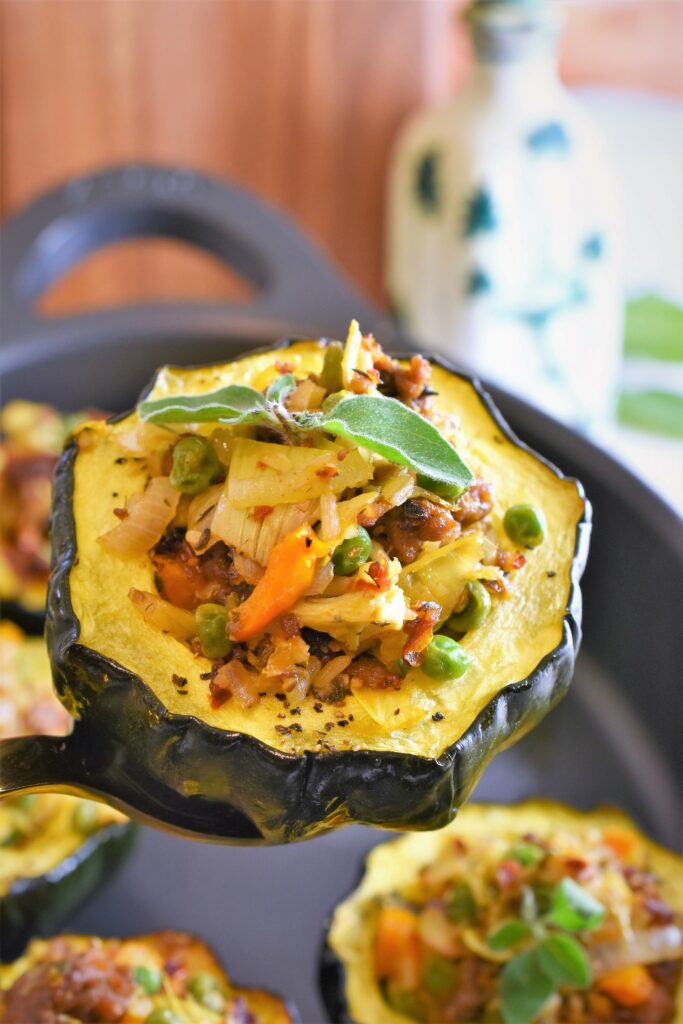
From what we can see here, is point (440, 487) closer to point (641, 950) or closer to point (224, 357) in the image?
point (641, 950)

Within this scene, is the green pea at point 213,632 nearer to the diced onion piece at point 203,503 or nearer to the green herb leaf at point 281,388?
the diced onion piece at point 203,503

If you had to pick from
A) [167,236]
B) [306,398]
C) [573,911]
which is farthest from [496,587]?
Answer: [167,236]

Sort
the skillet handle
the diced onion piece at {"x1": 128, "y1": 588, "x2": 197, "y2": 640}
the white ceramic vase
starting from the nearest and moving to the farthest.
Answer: the diced onion piece at {"x1": 128, "y1": 588, "x2": 197, "y2": 640} → the skillet handle → the white ceramic vase

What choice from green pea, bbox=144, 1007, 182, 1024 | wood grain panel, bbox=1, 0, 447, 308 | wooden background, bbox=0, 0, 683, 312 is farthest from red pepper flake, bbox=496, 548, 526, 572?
wood grain panel, bbox=1, 0, 447, 308

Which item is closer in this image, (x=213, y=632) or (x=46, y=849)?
(x=213, y=632)

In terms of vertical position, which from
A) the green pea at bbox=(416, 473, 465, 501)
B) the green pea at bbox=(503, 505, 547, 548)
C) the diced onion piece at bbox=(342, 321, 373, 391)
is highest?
the diced onion piece at bbox=(342, 321, 373, 391)

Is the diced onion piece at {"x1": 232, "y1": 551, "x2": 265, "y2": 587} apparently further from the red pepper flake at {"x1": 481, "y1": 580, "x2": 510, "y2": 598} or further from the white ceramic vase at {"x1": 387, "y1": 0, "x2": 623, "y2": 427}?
the white ceramic vase at {"x1": 387, "y1": 0, "x2": 623, "y2": 427}

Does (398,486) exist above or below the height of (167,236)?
above
